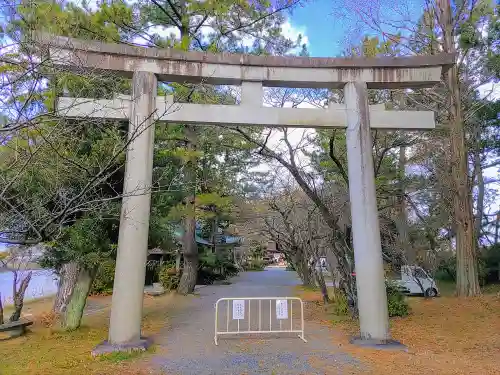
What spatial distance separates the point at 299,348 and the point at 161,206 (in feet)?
18.1

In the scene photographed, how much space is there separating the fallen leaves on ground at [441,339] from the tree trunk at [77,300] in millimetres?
5884

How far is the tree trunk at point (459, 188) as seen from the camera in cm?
1266

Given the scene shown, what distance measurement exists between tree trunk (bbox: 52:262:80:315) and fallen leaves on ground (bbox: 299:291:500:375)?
6.39 m

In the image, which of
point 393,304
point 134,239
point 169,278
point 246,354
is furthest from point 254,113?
point 169,278

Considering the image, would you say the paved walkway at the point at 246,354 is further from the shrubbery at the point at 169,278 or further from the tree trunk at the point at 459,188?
the shrubbery at the point at 169,278

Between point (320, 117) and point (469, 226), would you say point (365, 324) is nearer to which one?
point (320, 117)

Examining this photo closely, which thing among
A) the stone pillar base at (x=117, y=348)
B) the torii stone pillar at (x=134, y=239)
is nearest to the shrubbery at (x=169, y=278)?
the torii stone pillar at (x=134, y=239)

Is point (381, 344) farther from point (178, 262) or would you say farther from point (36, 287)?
point (36, 287)

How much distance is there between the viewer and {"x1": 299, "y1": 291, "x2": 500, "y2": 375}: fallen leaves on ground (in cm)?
623

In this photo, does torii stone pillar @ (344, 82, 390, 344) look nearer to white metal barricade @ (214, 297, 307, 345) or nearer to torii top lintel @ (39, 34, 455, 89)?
torii top lintel @ (39, 34, 455, 89)

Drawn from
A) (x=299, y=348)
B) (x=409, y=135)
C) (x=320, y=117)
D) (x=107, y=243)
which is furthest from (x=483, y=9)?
(x=107, y=243)

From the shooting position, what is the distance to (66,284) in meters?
10.2

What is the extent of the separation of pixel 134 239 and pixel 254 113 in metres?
3.42

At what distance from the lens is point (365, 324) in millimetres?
7590
